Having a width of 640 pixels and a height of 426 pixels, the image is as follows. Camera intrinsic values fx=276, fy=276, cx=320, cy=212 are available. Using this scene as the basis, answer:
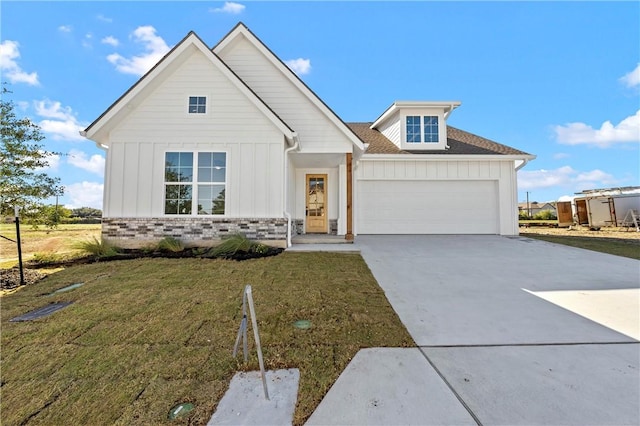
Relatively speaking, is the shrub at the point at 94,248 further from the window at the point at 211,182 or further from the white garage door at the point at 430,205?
the white garage door at the point at 430,205

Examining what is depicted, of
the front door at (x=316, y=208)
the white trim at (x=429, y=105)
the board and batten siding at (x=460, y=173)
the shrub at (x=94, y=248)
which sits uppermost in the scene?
the white trim at (x=429, y=105)

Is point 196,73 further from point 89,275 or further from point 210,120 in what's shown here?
point 89,275

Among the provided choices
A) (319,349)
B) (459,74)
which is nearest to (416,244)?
(319,349)

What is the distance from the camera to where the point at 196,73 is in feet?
27.2

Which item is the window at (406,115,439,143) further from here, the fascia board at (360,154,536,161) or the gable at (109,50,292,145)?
the gable at (109,50,292,145)

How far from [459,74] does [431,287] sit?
43.9 ft

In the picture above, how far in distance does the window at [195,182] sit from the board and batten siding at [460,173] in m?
6.01

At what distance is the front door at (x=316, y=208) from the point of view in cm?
1167

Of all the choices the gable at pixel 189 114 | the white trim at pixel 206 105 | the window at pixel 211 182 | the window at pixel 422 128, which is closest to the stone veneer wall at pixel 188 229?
the window at pixel 211 182

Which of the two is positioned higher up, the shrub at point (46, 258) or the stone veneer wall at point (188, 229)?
the stone veneer wall at point (188, 229)

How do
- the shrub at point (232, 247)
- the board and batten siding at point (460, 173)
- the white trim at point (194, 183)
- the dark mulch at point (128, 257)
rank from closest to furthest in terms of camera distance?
the dark mulch at point (128, 257) → the shrub at point (232, 247) → the white trim at point (194, 183) → the board and batten siding at point (460, 173)

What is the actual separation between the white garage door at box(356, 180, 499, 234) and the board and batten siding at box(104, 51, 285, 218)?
522cm

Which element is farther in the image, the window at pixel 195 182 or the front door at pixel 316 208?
the front door at pixel 316 208

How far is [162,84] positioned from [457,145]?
1225cm
